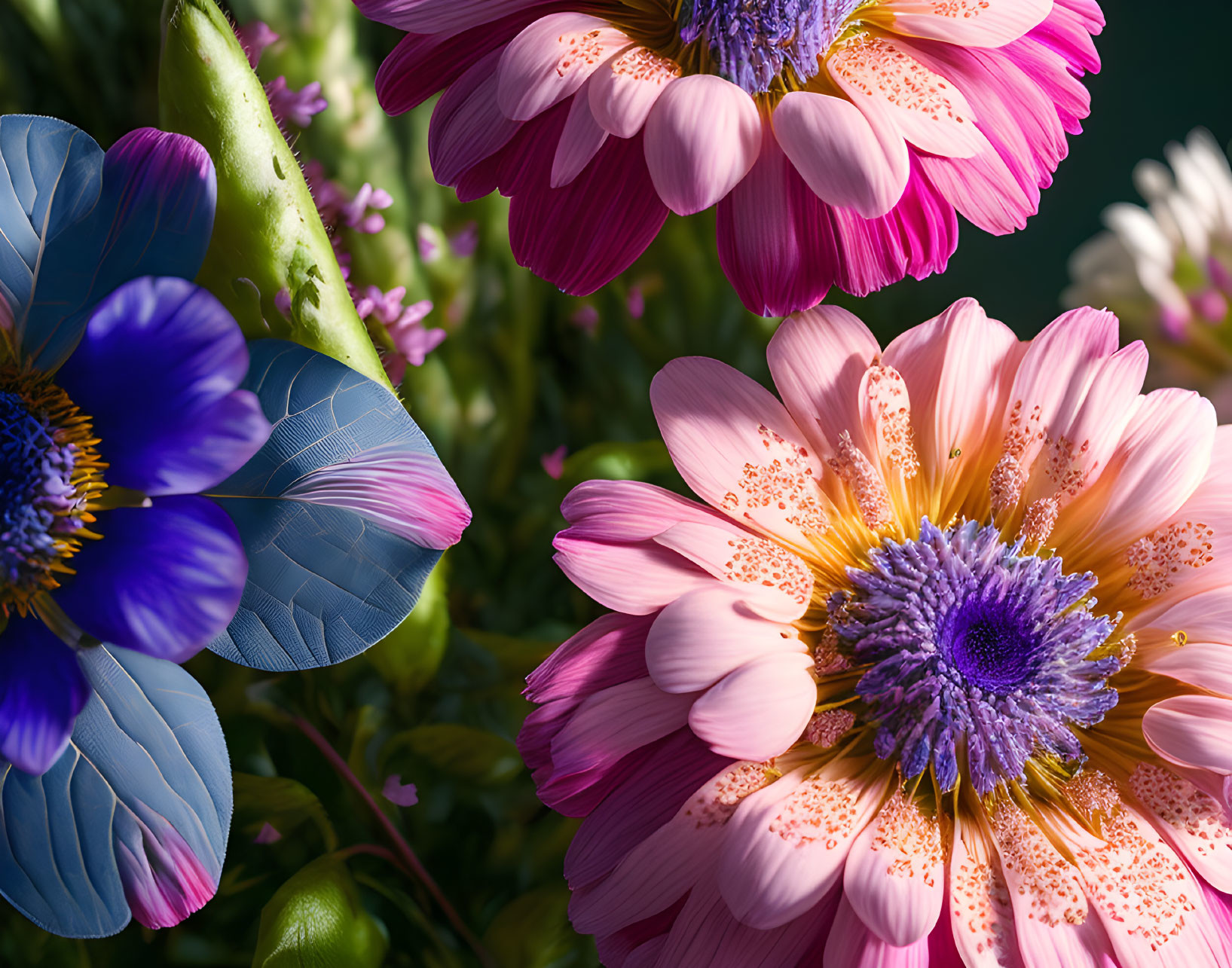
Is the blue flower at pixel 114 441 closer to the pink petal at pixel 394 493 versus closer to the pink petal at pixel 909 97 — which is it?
the pink petal at pixel 394 493

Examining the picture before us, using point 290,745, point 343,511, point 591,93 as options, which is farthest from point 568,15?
point 290,745

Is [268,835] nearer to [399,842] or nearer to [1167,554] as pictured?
[399,842]

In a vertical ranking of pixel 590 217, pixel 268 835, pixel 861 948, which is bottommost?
pixel 268 835

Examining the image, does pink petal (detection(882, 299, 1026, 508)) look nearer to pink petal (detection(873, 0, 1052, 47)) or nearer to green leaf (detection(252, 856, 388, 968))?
pink petal (detection(873, 0, 1052, 47))

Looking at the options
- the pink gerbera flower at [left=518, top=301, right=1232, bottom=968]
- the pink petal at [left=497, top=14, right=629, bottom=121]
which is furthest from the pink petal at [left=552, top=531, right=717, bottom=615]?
the pink petal at [left=497, top=14, right=629, bottom=121]

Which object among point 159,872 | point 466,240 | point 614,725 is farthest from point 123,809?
point 466,240

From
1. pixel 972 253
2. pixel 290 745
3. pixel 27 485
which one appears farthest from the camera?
pixel 972 253

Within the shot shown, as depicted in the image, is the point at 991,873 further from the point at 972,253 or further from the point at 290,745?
the point at 972,253
